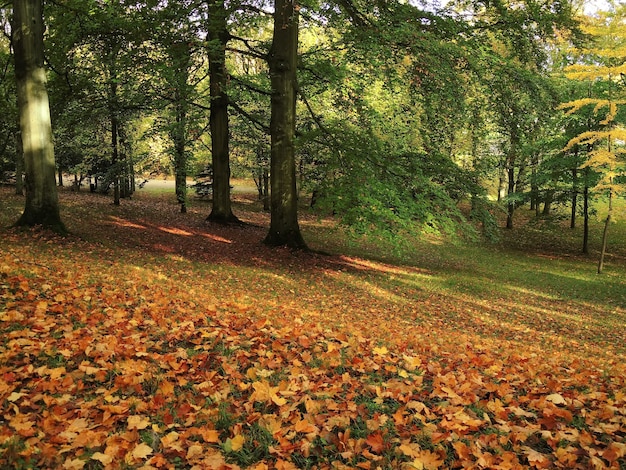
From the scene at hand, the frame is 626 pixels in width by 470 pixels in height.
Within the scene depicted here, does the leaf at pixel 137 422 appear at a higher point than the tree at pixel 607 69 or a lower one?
lower

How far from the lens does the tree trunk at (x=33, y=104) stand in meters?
9.76

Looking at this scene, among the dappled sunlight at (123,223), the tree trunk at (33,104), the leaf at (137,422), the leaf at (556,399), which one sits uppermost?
the tree trunk at (33,104)

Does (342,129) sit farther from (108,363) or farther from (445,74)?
(108,363)

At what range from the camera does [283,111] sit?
13.1 meters

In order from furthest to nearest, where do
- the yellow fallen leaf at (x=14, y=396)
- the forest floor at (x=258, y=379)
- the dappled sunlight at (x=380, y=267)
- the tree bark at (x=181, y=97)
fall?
1. the dappled sunlight at (x=380, y=267)
2. the tree bark at (x=181, y=97)
3. the yellow fallen leaf at (x=14, y=396)
4. the forest floor at (x=258, y=379)

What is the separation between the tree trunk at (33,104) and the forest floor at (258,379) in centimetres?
106

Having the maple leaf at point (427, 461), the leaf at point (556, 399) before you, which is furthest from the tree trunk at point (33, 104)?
the leaf at point (556, 399)

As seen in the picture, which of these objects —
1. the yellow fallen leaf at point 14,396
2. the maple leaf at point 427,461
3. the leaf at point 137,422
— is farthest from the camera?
the yellow fallen leaf at point 14,396

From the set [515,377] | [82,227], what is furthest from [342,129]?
[515,377]

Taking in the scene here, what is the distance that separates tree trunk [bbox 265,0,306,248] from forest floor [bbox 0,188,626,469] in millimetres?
3673

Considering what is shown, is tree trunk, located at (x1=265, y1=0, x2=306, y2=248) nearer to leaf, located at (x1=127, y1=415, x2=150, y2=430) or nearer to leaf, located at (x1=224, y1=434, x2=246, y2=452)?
leaf, located at (x1=127, y1=415, x2=150, y2=430)

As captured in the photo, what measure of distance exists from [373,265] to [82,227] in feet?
31.6

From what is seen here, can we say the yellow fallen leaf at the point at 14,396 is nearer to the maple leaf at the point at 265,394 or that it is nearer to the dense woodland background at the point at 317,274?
the dense woodland background at the point at 317,274

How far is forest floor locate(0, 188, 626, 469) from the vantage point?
10.00ft
